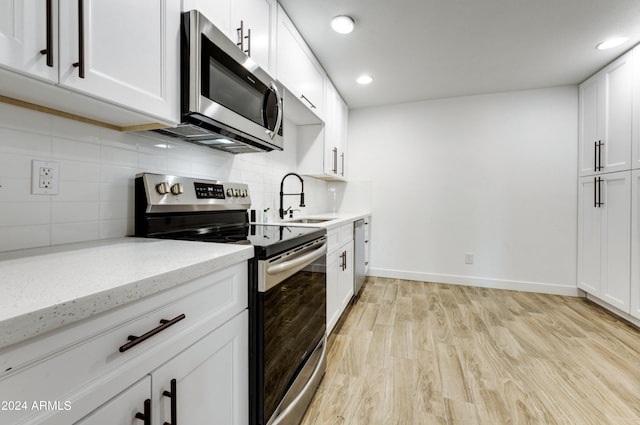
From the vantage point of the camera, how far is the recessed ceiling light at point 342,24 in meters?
1.98

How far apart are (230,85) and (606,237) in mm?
3438

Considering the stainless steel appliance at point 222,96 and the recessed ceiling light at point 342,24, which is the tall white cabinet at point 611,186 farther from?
the stainless steel appliance at point 222,96

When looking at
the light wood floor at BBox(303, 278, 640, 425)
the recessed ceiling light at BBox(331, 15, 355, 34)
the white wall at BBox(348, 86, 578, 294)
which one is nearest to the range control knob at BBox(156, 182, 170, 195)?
the light wood floor at BBox(303, 278, 640, 425)

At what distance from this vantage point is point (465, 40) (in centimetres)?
228

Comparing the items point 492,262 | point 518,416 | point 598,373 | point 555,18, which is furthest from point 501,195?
point 518,416

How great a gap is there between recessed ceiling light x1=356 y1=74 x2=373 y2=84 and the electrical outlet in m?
2.68

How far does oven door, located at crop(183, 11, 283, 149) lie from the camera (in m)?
1.10

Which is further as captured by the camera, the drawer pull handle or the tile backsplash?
the tile backsplash

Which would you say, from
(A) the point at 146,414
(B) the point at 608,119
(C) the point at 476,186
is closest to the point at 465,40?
(B) the point at 608,119

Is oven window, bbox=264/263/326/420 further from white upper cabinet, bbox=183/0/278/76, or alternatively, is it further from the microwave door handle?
white upper cabinet, bbox=183/0/278/76

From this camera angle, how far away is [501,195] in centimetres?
337

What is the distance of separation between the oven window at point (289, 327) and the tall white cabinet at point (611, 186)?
2.65 meters

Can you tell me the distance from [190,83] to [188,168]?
0.54m

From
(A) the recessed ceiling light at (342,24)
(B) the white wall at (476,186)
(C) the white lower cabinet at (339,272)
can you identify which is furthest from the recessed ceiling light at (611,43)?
(C) the white lower cabinet at (339,272)
